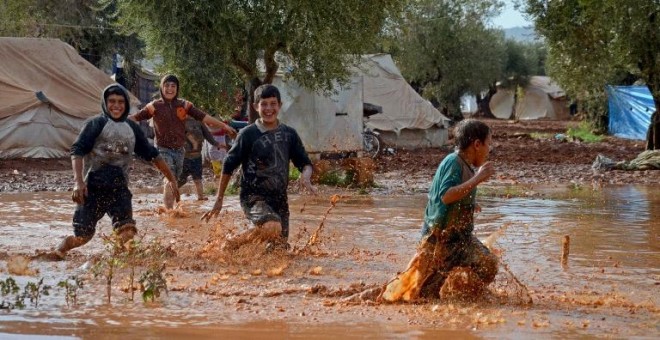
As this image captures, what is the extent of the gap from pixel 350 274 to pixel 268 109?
139 cm

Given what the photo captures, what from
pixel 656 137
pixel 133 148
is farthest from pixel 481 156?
pixel 656 137

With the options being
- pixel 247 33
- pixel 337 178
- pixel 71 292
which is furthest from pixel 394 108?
pixel 71 292

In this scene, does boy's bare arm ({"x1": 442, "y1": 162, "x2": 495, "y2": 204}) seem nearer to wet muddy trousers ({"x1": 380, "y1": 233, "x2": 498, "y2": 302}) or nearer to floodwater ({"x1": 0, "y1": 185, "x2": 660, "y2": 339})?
wet muddy trousers ({"x1": 380, "y1": 233, "x2": 498, "y2": 302})

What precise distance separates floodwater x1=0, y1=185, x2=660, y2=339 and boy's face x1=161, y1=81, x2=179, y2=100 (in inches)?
52.5

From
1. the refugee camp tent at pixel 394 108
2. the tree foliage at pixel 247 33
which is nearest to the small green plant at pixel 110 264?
the tree foliage at pixel 247 33

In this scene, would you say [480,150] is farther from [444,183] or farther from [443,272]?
[443,272]

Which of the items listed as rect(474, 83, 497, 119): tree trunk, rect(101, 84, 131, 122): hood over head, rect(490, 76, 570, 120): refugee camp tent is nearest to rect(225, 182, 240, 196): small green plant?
rect(101, 84, 131, 122): hood over head

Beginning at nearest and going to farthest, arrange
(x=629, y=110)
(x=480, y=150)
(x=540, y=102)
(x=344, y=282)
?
1. (x=480, y=150)
2. (x=344, y=282)
3. (x=629, y=110)
4. (x=540, y=102)

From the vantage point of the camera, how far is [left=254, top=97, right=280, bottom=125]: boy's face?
26.5ft

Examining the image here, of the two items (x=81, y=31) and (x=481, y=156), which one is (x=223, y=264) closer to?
(x=481, y=156)

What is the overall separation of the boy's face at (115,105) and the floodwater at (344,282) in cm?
114

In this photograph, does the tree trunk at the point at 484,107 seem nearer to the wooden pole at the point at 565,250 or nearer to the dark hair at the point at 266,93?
the wooden pole at the point at 565,250

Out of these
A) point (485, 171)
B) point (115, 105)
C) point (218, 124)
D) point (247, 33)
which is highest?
point (247, 33)

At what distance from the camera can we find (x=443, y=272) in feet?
21.8
